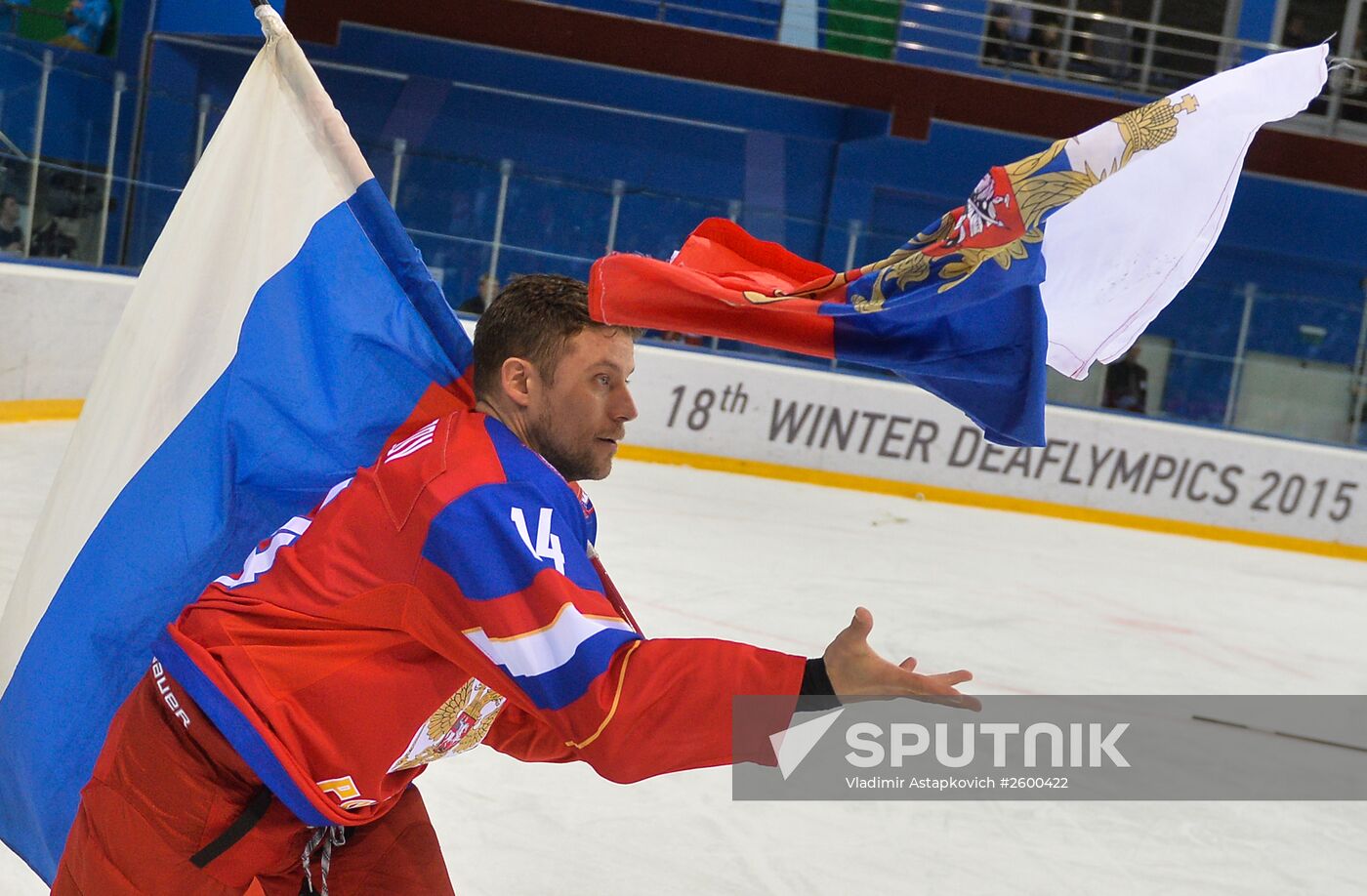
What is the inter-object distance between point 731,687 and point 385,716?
527mm

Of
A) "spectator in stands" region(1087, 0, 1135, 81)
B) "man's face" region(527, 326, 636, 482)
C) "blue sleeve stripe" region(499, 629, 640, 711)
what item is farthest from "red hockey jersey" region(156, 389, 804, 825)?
"spectator in stands" region(1087, 0, 1135, 81)

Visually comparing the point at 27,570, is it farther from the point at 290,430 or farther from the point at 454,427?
the point at 454,427

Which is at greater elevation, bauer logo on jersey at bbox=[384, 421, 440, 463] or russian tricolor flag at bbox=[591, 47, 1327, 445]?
russian tricolor flag at bbox=[591, 47, 1327, 445]

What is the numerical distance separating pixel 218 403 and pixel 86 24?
12.6 m

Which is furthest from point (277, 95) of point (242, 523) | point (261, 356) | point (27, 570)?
point (27, 570)

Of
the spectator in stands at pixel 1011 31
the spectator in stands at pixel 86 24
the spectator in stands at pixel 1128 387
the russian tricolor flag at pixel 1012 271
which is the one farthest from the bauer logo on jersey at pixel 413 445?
the spectator in stands at pixel 1011 31

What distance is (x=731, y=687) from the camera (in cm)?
146

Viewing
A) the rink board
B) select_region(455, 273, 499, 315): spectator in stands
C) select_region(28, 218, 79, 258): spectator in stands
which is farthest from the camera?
select_region(455, 273, 499, 315): spectator in stands

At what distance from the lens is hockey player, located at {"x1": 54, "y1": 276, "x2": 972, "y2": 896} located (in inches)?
58.1

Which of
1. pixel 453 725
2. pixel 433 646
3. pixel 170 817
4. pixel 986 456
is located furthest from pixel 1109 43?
pixel 170 817

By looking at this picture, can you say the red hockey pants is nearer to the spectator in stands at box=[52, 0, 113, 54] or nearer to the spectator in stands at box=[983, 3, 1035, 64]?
the spectator in stands at box=[52, 0, 113, 54]

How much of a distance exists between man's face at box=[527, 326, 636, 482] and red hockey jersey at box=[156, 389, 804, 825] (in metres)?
0.11

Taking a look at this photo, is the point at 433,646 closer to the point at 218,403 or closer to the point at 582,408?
the point at 582,408

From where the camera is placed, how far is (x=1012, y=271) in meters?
1.72
